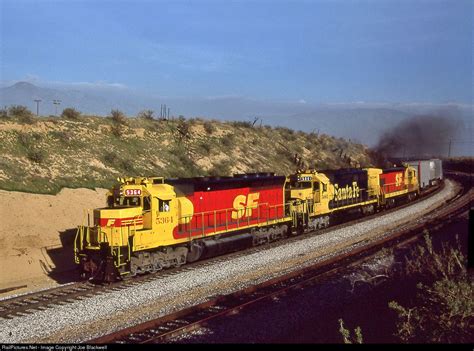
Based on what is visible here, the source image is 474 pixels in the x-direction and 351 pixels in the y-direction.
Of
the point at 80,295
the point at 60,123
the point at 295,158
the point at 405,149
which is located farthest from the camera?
the point at 405,149

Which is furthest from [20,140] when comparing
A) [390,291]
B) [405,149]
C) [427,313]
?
[405,149]

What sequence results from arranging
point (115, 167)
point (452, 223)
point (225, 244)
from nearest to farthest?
1. point (225, 244)
2. point (452, 223)
3. point (115, 167)

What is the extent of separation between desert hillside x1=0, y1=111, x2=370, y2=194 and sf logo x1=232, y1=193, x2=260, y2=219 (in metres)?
9.79

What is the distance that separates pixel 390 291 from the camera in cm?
1430

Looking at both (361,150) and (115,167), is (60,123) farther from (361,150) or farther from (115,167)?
(361,150)

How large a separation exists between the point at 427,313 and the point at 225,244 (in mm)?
11460

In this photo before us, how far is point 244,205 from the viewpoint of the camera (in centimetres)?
2358

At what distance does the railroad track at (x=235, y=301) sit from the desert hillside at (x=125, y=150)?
48.7ft

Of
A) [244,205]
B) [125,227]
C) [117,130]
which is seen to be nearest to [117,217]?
[125,227]

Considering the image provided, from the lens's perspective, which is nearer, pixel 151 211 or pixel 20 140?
pixel 151 211

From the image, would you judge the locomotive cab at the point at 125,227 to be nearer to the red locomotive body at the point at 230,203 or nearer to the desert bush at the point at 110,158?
the red locomotive body at the point at 230,203

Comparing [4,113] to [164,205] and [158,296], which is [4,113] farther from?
[158,296]

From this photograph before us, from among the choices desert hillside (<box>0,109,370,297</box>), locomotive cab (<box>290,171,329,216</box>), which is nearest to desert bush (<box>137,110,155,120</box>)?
desert hillside (<box>0,109,370,297</box>)

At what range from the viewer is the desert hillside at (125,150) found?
2852cm
